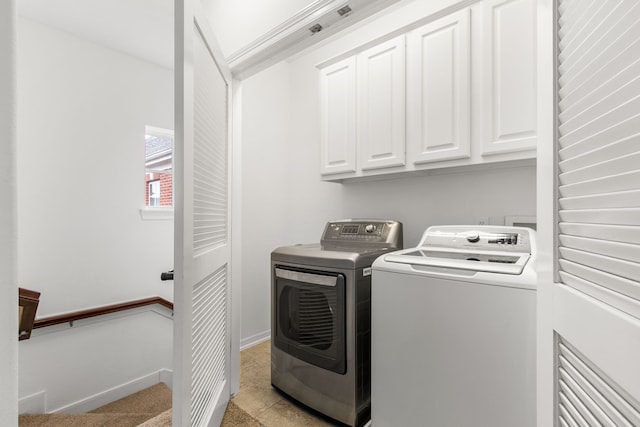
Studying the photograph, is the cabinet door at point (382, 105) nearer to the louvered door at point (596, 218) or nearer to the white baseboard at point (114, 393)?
the louvered door at point (596, 218)

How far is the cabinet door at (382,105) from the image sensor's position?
1.88 m

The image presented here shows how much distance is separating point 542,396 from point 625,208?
52cm

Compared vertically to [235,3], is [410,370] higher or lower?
lower

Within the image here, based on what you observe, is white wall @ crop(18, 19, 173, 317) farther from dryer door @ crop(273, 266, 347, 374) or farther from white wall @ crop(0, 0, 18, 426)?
white wall @ crop(0, 0, 18, 426)

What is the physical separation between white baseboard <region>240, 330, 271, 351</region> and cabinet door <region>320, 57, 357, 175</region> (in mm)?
1532

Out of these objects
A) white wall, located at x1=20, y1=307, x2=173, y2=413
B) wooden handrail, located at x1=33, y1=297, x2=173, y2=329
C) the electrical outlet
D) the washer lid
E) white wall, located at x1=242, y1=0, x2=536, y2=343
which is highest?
white wall, located at x1=242, y1=0, x2=536, y2=343

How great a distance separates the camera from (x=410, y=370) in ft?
4.21

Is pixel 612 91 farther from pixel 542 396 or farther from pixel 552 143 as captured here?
pixel 542 396

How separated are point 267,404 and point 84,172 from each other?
2263 millimetres

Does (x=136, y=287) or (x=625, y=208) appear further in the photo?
(x=136, y=287)

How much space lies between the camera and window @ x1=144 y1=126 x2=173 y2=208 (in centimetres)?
297

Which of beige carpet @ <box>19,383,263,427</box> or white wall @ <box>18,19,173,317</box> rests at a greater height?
white wall @ <box>18,19,173,317</box>

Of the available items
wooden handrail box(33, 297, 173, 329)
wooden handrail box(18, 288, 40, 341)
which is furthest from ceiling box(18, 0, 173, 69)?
wooden handrail box(33, 297, 173, 329)

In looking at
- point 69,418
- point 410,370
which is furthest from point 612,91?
point 69,418
